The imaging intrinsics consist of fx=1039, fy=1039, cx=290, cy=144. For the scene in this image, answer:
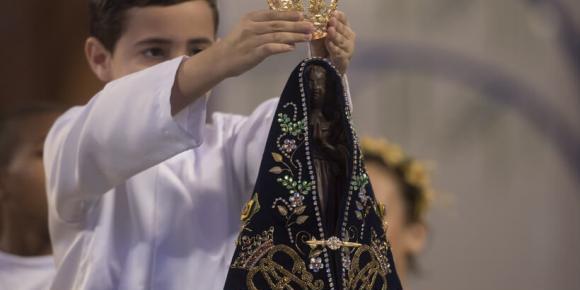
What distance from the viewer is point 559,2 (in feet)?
10.8

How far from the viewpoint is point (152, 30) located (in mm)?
1524

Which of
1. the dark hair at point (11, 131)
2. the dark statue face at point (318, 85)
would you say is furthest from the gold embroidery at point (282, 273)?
the dark hair at point (11, 131)

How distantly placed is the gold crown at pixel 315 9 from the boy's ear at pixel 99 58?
48 centimetres

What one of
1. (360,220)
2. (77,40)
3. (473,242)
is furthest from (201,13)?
(473,242)

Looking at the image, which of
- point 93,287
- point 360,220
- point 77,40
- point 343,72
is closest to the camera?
point 360,220

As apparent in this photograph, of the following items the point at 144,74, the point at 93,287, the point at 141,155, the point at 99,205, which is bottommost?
the point at 93,287

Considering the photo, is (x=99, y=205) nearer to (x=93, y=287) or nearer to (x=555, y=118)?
(x=93, y=287)

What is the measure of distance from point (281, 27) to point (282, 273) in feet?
0.90

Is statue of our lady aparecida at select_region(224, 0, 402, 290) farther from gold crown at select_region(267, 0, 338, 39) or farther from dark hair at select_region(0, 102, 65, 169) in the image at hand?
dark hair at select_region(0, 102, 65, 169)

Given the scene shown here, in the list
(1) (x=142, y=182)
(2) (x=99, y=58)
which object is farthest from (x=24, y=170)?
(1) (x=142, y=182)

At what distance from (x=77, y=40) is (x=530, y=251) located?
1593 millimetres

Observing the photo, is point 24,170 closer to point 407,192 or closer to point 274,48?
point 274,48

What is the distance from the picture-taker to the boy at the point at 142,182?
140cm

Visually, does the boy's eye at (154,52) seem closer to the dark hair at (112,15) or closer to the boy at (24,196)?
the dark hair at (112,15)
